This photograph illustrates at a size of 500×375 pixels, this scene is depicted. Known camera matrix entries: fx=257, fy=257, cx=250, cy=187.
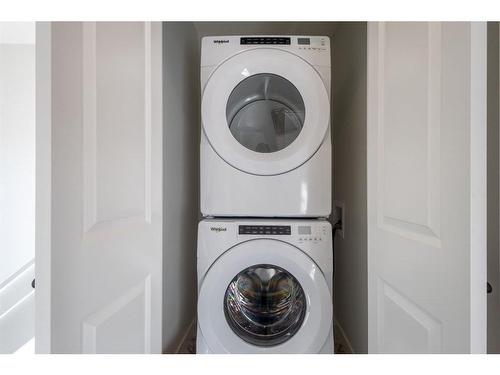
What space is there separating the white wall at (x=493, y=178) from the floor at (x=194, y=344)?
2.42 feet

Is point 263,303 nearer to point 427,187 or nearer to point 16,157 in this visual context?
point 427,187

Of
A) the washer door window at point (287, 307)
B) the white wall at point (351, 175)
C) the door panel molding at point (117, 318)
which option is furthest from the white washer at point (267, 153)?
the door panel molding at point (117, 318)

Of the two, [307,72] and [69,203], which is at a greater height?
[307,72]

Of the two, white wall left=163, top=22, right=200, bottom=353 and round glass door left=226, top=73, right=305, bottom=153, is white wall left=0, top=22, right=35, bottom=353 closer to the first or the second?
white wall left=163, top=22, right=200, bottom=353

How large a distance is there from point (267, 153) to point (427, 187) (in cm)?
64

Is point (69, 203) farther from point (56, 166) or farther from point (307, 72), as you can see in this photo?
point (307, 72)

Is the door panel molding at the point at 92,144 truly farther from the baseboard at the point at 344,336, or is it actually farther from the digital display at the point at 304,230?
the baseboard at the point at 344,336

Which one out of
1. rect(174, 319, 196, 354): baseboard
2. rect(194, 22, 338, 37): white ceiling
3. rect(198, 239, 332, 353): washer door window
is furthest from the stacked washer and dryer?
rect(194, 22, 338, 37): white ceiling

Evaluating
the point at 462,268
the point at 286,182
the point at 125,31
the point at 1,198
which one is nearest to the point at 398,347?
the point at 462,268

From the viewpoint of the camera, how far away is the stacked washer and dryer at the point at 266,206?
A: 1.06 metres

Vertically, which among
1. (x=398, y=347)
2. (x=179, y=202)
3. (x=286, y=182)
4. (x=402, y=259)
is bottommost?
(x=398, y=347)

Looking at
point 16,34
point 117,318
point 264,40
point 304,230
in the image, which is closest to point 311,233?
point 304,230
